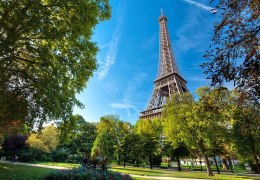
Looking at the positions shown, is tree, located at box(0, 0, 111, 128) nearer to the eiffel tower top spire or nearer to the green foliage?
the green foliage

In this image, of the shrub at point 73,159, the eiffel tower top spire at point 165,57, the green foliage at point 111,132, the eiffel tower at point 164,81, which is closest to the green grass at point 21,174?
the green foliage at point 111,132

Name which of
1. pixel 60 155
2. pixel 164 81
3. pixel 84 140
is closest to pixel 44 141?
pixel 60 155

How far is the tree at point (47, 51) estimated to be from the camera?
305 inches

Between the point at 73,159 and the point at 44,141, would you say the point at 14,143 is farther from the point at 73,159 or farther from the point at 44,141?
the point at 73,159

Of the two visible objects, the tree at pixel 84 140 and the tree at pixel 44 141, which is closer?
the tree at pixel 44 141

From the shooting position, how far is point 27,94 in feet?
33.0

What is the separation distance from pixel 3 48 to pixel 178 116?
2210cm

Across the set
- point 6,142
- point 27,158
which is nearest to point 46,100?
point 27,158

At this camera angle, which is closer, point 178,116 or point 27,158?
point 178,116

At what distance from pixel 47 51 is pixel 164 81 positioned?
5446cm

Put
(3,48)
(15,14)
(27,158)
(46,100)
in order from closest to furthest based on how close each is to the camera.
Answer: (3,48) < (15,14) < (46,100) < (27,158)

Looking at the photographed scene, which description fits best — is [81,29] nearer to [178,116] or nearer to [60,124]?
[60,124]

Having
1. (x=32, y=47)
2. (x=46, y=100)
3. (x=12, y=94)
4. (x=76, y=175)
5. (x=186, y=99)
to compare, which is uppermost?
(x=186, y=99)

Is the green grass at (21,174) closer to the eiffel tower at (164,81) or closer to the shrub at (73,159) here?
the shrub at (73,159)
